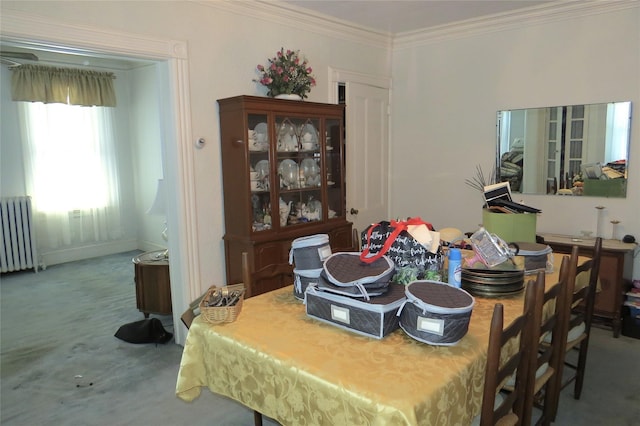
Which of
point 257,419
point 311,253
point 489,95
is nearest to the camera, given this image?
point 311,253

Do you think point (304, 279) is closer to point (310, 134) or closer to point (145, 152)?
point (310, 134)

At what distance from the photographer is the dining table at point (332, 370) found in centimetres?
124

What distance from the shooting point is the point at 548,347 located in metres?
2.05

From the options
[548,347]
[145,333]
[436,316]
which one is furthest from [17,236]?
[548,347]

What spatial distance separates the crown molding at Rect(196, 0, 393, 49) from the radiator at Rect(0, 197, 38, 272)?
3.77m

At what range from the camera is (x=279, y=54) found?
3455 millimetres

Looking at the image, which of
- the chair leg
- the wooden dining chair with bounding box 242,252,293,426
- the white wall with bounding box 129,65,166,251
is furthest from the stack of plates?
the white wall with bounding box 129,65,166,251

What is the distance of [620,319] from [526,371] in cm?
234

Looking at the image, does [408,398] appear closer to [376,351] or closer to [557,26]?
[376,351]

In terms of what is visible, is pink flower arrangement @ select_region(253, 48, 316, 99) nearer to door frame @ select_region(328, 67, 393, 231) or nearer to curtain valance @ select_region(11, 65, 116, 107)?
door frame @ select_region(328, 67, 393, 231)

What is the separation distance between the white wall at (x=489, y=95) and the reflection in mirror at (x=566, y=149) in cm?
7

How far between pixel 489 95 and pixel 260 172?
227cm

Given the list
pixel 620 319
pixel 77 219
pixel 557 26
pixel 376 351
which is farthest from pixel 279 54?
pixel 77 219

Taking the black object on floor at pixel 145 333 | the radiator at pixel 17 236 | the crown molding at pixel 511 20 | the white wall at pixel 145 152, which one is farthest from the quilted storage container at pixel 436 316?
the radiator at pixel 17 236
